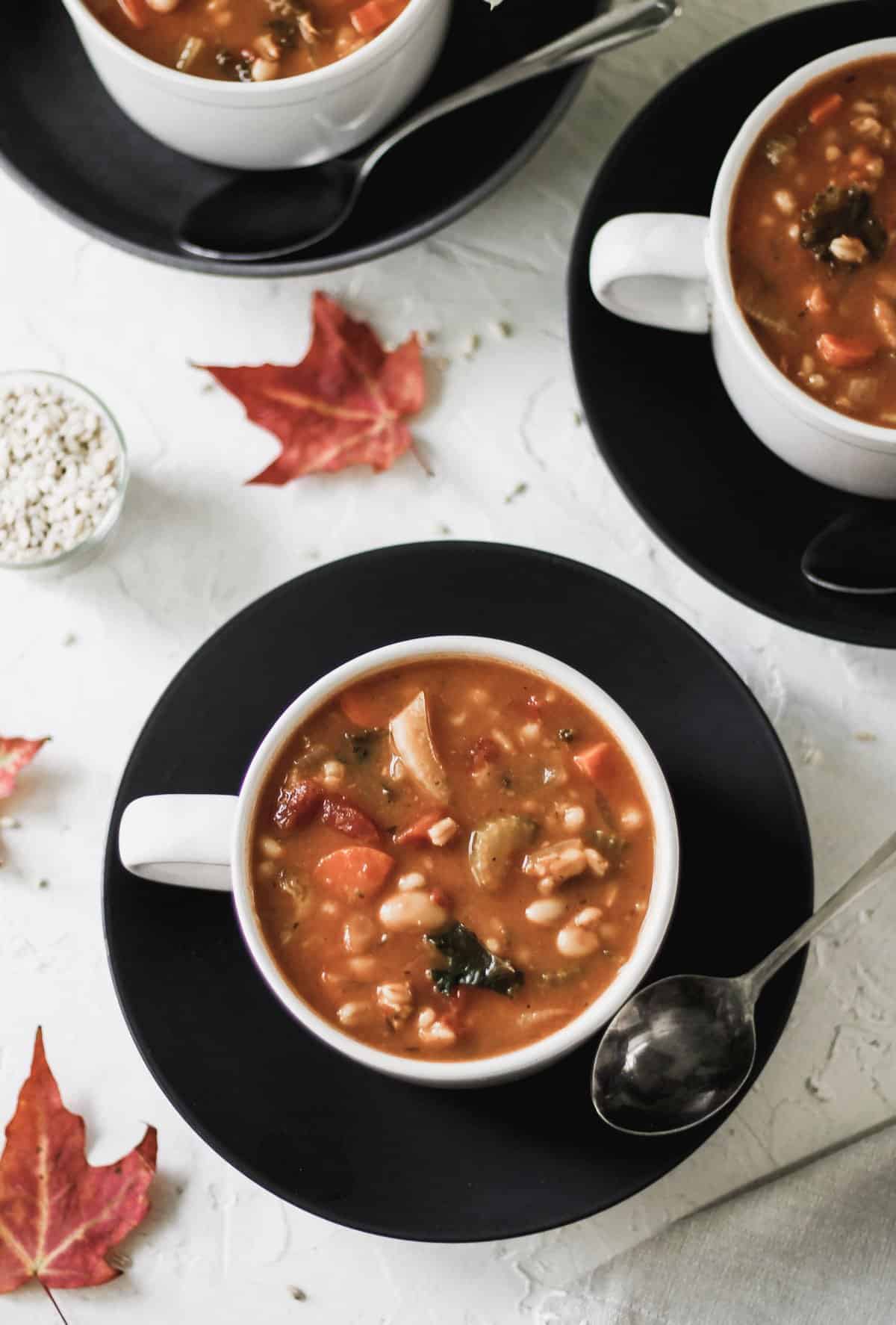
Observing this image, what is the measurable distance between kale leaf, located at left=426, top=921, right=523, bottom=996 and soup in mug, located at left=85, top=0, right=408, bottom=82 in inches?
43.8

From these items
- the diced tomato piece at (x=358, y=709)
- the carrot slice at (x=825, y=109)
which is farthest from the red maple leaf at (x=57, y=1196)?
the carrot slice at (x=825, y=109)

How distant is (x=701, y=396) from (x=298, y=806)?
0.78 meters

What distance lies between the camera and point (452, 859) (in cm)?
184

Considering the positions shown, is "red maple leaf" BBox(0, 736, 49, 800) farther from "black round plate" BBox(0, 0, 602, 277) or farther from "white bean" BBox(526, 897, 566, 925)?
"white bean" BBox(526, 897, 566, 925)

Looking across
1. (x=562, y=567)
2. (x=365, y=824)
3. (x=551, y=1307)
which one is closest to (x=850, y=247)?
(x=562, y=567)

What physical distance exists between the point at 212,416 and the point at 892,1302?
155 centimetres

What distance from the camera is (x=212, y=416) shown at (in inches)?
95.0

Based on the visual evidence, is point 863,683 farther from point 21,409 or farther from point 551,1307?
point 21,409

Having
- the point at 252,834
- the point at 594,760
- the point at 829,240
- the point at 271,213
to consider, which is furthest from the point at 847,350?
the point at 252,834

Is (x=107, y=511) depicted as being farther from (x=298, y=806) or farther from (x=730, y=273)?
(x=730, y=273)

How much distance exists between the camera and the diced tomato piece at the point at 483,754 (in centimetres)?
186

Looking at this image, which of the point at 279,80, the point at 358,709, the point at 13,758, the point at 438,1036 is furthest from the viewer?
the point at 13,758

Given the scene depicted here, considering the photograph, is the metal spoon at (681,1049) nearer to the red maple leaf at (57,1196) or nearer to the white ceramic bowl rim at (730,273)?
the white ceramic bowl rim at (730,273)

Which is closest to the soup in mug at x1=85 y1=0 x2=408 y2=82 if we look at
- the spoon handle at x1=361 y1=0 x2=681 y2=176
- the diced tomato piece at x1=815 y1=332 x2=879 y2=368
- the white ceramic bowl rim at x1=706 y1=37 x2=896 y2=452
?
the spoon handle at x1=361 y1=0 x2=681 y2=176
